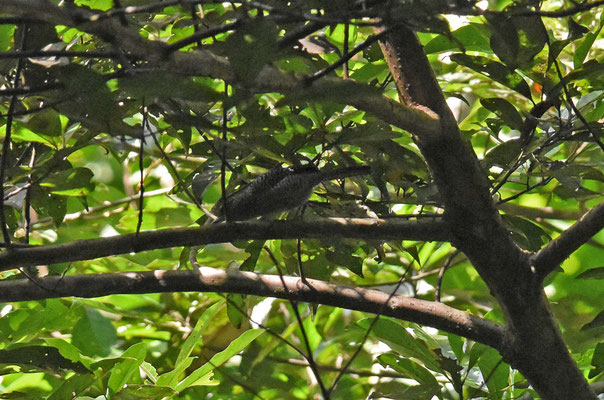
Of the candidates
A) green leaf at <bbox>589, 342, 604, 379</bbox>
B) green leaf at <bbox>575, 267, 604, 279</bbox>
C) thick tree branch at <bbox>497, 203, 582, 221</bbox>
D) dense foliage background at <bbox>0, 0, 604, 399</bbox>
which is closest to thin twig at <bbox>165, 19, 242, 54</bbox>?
dense foliage background at <bbox>0, 0, 604, 399</bbox>

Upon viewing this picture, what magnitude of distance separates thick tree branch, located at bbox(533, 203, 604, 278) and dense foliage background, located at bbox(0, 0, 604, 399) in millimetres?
142

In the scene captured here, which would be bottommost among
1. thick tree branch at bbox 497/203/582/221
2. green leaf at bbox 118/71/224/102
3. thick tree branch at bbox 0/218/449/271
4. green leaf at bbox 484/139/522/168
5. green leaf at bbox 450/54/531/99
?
thick tree branch at bbox 0/218/449/271

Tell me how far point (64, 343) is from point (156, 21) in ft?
2.28

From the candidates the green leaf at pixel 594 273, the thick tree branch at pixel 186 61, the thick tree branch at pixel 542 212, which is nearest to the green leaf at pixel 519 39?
the thick tree branch at pixel 186 61

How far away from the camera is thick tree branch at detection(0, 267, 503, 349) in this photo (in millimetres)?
1062

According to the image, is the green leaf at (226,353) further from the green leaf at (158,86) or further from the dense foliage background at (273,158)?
the green leaf at (158,86)

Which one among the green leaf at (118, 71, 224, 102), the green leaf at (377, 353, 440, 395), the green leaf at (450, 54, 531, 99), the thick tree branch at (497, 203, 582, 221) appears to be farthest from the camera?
the thick tree branch at (497, 203, 582, 221)

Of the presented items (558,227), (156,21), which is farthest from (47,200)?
(558,227)

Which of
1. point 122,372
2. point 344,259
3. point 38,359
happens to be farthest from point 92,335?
point 344,259

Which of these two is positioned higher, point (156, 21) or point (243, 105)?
point (156, 21)

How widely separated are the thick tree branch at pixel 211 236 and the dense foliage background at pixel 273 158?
5 cm

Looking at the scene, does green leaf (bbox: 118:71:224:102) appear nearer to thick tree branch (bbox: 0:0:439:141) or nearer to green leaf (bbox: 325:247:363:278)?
thick tree branch (bbox: 0:0:439:141)

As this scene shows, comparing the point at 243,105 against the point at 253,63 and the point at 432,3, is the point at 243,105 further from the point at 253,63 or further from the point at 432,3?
the point at 432,3

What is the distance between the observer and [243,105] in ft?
2.47
